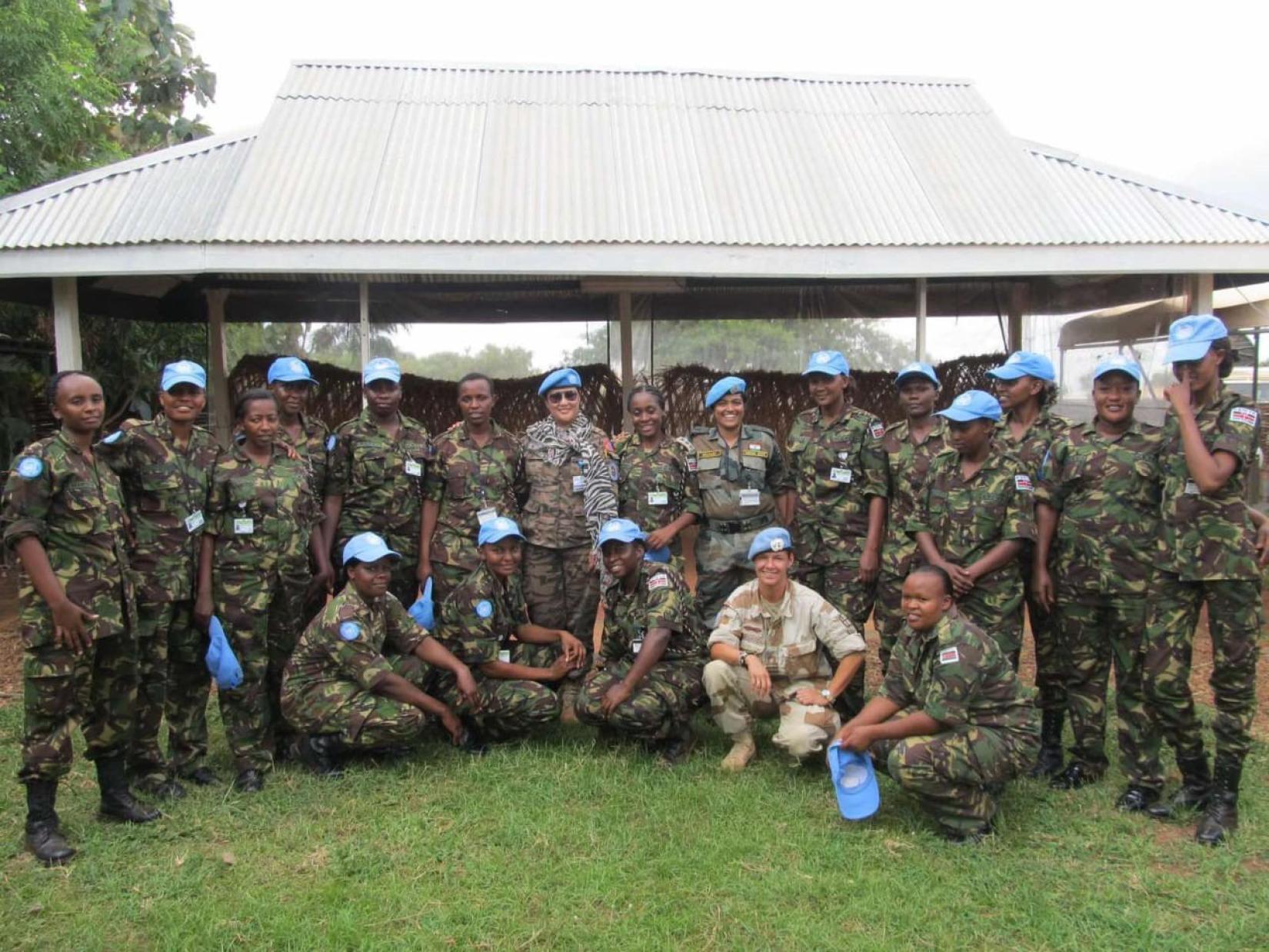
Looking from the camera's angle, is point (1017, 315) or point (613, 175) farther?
point (1017, 315)

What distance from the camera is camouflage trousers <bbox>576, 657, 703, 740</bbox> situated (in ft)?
14.2

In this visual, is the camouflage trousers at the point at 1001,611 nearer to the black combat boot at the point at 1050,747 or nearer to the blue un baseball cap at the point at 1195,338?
the black combat boot at the point at 1050,747

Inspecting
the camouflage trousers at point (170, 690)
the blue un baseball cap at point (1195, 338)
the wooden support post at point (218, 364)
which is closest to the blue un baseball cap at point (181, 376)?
the camouflage trousers at point (170, 690)

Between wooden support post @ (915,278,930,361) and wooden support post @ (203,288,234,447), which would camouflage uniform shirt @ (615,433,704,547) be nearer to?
wooden support post @ (915,278,930,361)

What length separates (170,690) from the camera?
4184 mm

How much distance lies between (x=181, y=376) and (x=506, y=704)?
6.69ft

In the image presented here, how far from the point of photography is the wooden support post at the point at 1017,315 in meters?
8.46

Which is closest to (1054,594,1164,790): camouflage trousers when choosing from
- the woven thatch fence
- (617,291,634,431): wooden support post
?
the woven thatch fence

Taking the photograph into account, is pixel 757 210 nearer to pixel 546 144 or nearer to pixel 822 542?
pixel 546 144

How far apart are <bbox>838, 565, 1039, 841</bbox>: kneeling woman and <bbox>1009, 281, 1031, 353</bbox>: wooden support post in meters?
5.44

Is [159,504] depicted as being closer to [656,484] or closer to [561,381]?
[561,381]

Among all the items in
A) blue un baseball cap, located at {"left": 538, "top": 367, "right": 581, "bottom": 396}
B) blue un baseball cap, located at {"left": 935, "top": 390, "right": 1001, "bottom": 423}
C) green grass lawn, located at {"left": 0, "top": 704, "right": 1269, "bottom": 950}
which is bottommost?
green grass lawn, located at {"left": 0, "top": 704, "right": 1269, "bottom": 950}

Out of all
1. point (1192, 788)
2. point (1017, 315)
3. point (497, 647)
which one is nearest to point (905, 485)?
point (1192, 788)

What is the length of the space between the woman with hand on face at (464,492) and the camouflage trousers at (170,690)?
1.20m
